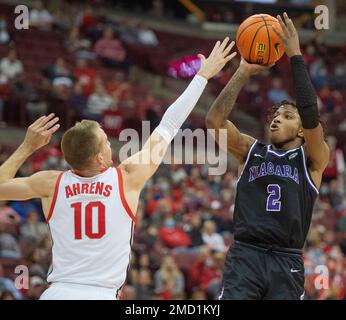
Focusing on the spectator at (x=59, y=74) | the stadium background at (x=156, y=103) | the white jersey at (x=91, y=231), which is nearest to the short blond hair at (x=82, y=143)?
the white jersey at (x=91, y=231)

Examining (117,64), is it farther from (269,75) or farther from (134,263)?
(134,263)

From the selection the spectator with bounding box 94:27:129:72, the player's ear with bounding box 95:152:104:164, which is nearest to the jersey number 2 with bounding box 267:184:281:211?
the player's ear with bounding box 95:152:104:164

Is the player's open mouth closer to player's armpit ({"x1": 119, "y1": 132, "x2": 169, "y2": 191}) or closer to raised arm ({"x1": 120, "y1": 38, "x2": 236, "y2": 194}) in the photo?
raised arm ({"x1": 120, "y1": 38, "x2": 236, "y2": 194})

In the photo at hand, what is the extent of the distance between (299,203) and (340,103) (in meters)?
15.1

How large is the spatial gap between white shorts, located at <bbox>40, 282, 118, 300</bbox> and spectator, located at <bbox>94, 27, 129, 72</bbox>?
48.2ft

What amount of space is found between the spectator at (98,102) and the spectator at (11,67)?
61.0 inches

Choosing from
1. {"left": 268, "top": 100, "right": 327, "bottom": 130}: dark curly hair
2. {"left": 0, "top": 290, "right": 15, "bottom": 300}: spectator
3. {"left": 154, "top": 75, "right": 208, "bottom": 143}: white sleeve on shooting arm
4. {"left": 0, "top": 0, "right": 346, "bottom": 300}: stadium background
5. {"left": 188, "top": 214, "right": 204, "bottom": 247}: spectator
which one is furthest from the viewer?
{"left": 188, "top": 214, "right": 204, "bottom": 247}: spectator

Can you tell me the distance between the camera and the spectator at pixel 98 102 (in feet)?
51.7

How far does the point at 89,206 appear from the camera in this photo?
462cm

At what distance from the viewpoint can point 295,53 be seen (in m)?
5.53

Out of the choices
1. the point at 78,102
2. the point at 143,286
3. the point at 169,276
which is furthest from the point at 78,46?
the point at 143,286

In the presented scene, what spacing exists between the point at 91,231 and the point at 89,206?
0.14 meters

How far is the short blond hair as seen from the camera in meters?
4.60
